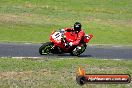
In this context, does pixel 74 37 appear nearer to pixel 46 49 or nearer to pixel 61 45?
pixel 61 45

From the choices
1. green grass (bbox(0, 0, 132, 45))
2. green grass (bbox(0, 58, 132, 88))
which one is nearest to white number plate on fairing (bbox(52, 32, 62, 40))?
green grass (bbox(0, 58, 132, 88))

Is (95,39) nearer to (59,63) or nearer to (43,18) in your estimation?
(43,18)

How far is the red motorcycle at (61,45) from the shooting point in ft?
70.3

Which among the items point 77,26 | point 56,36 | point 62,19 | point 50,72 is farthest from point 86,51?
point 62,19

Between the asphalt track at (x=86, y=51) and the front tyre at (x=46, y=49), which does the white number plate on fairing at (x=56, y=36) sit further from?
the asphalt track at (x=86, y=51)

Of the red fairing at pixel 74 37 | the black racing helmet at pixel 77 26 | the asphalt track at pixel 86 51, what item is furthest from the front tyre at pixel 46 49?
the black racing helmet at pixel 77 26

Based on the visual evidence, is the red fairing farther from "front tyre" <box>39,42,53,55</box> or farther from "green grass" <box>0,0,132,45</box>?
"green grass" <box>0,0,132,45</box>

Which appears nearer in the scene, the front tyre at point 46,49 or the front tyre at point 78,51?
the front tyre at point 46,49

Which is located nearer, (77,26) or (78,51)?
(77,26)

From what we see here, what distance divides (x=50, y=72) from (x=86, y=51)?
9109 mm

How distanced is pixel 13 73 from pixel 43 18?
26245 mm

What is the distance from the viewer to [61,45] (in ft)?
71.2

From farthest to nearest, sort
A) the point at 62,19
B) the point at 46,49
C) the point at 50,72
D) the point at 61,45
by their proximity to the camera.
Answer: the point at 62,19 → the point at 61,45 → the point at 46,49 → the point at 50,72

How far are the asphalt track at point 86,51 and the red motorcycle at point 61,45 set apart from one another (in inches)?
11.4
